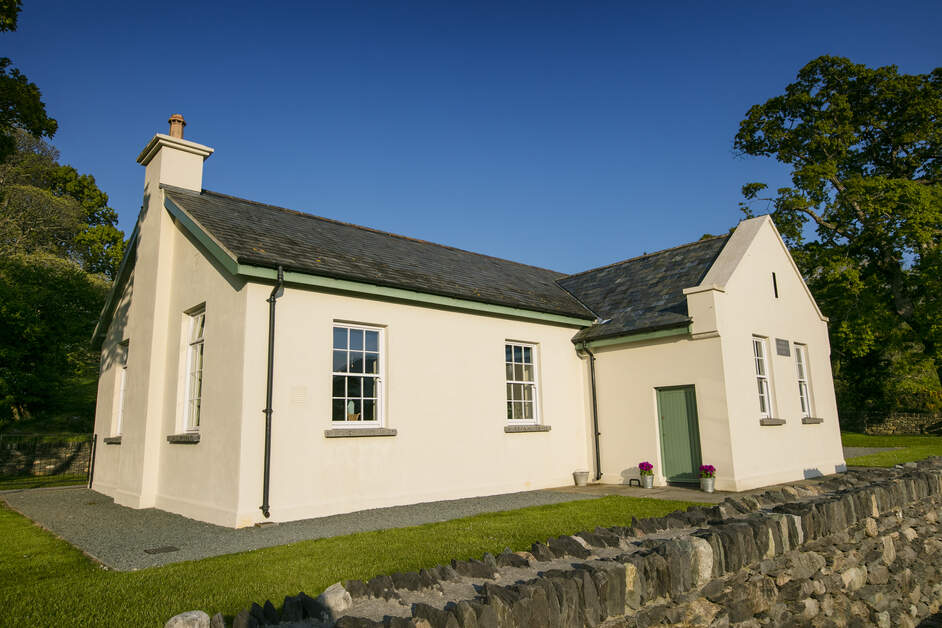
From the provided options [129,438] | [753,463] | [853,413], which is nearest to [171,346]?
[129,438]

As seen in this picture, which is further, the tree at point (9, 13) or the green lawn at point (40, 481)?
the green lawn at point (40, 481)

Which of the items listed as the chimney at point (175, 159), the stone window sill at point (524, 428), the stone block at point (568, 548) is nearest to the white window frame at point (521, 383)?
the stone window sill at point (524, 428)

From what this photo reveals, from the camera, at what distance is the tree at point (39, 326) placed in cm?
2130

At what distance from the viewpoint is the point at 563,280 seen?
19.6 m

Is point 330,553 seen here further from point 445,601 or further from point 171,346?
point 171,346

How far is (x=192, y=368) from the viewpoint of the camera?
11.4m

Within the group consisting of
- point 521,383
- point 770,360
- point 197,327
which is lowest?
point 521,383

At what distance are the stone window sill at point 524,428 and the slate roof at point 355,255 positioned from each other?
9.24ft

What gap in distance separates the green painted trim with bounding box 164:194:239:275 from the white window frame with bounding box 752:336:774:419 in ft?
37.9

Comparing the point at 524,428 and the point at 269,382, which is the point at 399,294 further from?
the point at 524,428

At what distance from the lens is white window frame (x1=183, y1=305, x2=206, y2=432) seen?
11094 millimetres

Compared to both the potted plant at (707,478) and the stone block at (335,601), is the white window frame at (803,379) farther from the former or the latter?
the stone block at (335,601)

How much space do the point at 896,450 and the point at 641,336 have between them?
13.3 meters

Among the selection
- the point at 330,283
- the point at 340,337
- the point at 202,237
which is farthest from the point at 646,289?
the point at 202,237
